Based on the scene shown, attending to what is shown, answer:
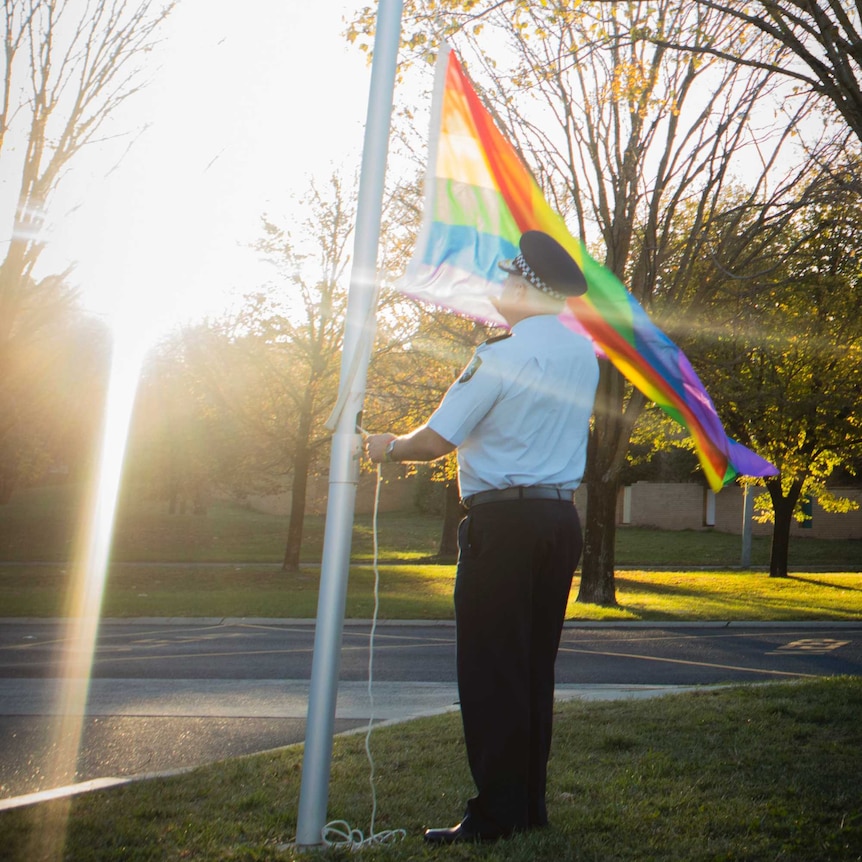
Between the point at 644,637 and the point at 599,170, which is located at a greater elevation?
the point at 599,170

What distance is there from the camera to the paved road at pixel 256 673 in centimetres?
672

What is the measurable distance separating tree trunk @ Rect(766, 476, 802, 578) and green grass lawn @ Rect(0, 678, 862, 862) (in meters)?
22.3

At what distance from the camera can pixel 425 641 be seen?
13484mm

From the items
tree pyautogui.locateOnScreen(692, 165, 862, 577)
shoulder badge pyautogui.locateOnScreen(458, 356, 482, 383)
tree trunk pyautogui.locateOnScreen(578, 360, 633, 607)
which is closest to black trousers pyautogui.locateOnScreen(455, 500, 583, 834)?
shoulder badge pyautogui.locateOnScreen(458, 356, 482, 383)

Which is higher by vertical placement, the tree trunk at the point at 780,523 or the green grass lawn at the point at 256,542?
the tree trunk at the point at 780,523

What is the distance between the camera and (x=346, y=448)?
376cm

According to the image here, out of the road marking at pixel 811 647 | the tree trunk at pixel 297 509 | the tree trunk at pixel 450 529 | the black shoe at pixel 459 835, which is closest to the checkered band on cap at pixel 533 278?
the black shoe at pixel 459 835

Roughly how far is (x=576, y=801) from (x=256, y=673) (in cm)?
646

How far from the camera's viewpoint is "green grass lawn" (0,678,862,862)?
11.8 ft

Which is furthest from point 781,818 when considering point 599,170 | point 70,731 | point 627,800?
point 599,170

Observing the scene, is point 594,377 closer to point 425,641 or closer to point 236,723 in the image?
point 236,723

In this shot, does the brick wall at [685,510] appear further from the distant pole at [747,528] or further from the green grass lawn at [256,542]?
the distant pole at [747,528]

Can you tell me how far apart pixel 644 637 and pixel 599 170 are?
23.9ft

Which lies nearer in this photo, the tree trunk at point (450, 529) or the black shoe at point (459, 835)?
the black shoe at point (459, 835)
